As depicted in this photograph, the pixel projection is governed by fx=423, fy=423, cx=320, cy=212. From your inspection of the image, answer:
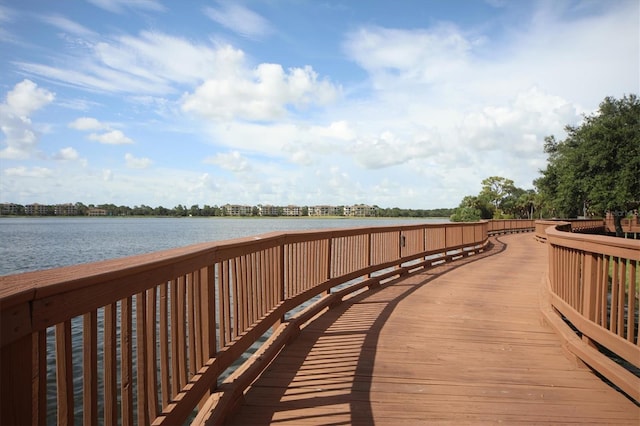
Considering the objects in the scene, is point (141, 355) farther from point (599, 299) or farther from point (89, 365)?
point (599, 299)

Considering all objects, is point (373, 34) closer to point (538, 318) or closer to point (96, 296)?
point (538, 318)

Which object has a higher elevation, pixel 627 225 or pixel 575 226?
pixel 575 226

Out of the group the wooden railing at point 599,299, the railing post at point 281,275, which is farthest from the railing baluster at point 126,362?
the wooden railing at point 599,299

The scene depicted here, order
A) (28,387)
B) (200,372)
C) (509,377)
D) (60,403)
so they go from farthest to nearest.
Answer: (509,377), (200,372), (60,403), (28,387)

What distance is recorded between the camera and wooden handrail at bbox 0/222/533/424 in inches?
59.6

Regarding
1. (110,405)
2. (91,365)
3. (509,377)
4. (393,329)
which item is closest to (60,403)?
(91,365)

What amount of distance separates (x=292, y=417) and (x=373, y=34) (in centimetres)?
1315

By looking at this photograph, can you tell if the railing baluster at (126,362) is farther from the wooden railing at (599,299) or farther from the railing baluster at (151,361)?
the wooden railing at (599,299)

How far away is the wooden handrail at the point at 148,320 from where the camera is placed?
1.51 metres

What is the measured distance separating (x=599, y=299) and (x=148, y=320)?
13.6ft

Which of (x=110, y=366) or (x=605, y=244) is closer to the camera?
(x=110, y=366)

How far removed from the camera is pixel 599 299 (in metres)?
4.20

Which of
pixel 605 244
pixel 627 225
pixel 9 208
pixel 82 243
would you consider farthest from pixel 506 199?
pixel 9 208

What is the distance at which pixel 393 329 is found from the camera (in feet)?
19.2
